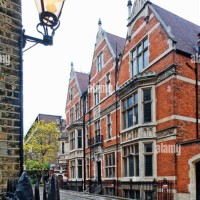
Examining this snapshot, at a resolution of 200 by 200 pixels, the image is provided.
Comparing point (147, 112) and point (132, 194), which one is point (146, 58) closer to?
point (147, 112)

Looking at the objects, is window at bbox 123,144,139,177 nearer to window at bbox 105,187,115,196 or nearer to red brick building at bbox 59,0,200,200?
red brick building at bbox 59,0,200,200

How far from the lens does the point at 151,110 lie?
55.5 ft

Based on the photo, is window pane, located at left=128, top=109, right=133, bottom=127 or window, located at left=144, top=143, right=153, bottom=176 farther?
window pane, located at left=128, top=109, right=133, bottom=127

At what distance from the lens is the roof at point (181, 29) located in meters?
16.5

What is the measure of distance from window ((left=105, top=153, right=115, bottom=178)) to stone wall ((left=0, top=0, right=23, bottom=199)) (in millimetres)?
17949

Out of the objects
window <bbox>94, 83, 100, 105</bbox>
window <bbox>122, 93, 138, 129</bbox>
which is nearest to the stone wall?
window <bbox>122, 93, 138, 129</bbox>

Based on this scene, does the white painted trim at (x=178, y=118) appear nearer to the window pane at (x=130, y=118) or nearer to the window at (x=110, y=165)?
the window pane at (x=130, y=118)

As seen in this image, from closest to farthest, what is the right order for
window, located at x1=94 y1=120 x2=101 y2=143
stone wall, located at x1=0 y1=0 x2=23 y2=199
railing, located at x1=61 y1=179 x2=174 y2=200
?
1. stone wall, located at x1=0 y1=0 x2=23 y2=199
2. railing, located at x1=61 y1=179 x2=174 y2=200
3. window, located at x1=94 y1=120 x2=101 y2=143

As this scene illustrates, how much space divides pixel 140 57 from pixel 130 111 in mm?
3377

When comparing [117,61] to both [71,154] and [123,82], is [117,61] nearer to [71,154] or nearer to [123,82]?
[123,82]

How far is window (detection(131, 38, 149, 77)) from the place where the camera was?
59.5 feet

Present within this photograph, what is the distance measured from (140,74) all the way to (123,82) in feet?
11.4

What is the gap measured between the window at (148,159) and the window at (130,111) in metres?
1.76

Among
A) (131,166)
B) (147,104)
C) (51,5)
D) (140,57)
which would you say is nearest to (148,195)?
(131,166)
